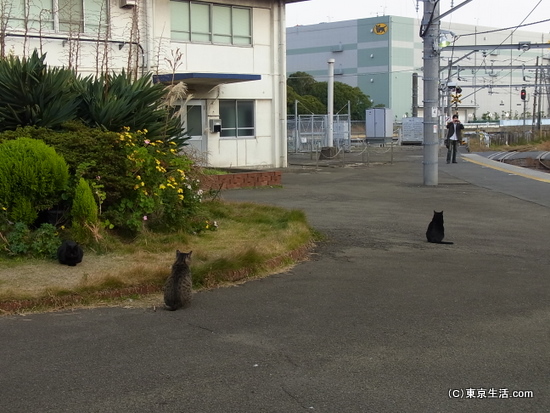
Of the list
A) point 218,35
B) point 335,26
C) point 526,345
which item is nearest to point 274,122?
point 218,35

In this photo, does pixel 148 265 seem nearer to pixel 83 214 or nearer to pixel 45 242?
pixel 83 214

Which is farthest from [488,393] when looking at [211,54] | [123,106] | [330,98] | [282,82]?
[330,98]

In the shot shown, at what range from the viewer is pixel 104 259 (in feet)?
29.6

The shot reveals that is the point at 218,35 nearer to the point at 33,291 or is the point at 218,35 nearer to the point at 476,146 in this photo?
the point at 33,291

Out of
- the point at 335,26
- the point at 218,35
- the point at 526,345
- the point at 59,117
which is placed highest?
the point at 335,26

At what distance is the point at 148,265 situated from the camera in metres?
8.53

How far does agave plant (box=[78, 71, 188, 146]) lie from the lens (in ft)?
35.9

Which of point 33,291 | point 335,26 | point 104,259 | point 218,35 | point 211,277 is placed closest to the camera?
point 33,291

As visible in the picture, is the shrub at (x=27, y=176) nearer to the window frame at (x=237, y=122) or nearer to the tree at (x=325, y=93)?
the window frame at (x=237, y=122)

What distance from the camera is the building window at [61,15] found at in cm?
2028

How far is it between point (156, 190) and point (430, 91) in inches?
467

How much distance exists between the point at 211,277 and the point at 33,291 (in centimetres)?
199

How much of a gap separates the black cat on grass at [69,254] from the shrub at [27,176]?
949 mm

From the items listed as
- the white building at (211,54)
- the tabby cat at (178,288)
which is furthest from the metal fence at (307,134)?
the tabby cat at (178,288)
